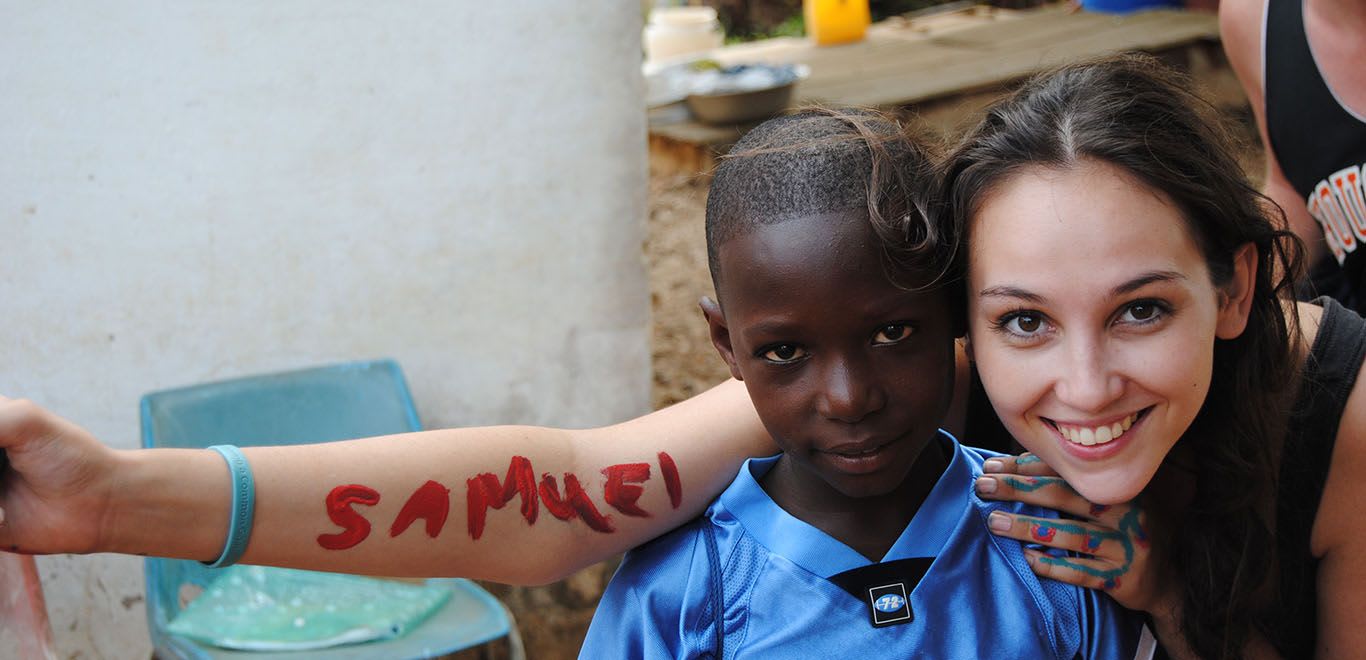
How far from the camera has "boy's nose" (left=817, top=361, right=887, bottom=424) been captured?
145cm

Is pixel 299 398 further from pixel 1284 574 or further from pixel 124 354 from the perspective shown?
pixel 1284 574

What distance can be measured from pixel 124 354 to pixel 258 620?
2.12 feet

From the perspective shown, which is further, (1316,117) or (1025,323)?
(1316,117)

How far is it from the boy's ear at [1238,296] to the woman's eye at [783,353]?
48 centimetres

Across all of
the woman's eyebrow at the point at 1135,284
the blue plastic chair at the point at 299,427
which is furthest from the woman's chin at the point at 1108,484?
the blue plastic chair at the point at 299,427

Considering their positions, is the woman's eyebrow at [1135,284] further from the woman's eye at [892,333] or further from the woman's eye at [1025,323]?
the woman's eye at [892,333]

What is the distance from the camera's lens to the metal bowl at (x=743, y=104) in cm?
543

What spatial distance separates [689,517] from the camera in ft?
5.63

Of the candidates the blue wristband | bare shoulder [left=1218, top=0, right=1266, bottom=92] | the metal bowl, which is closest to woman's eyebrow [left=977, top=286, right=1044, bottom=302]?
the blue wristband

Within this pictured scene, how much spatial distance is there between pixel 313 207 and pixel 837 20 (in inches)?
200

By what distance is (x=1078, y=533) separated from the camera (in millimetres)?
1644

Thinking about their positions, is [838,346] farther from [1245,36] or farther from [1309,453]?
[1245,36]

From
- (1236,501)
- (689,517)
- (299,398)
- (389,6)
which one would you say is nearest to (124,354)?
(299,398)

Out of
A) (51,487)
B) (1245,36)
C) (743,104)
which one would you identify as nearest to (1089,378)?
(51,487)
